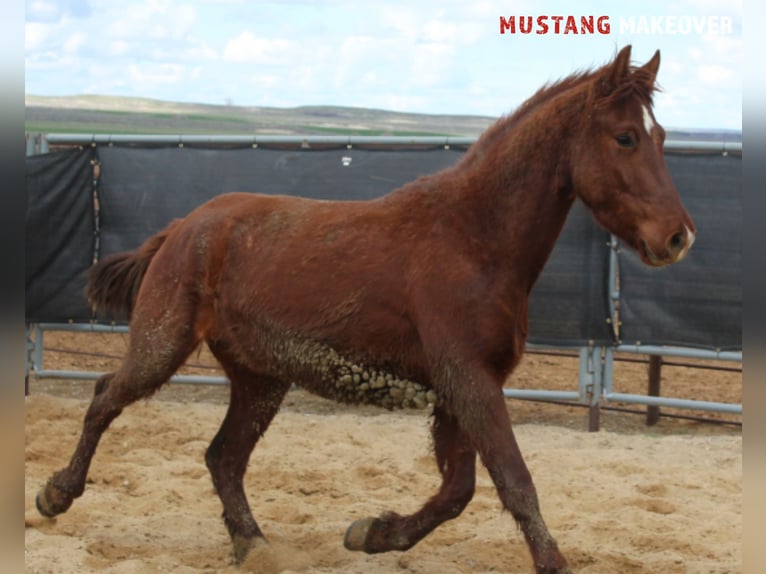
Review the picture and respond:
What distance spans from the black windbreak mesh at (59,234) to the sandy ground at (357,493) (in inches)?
32.6

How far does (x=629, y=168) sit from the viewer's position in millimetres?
3789

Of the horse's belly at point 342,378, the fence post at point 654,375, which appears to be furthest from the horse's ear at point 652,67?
the fence post at point 654,375

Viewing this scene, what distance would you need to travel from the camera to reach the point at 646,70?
12.9 ft

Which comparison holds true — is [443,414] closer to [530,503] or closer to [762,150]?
[530,503]

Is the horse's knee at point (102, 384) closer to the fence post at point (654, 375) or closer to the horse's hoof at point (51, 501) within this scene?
the horse's hoof at point (51, 501)

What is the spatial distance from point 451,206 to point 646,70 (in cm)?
97

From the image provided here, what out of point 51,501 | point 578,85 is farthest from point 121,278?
point 578,85

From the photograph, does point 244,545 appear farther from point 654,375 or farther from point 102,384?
point 654,375

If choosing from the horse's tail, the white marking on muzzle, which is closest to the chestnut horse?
the white marking on muzzle

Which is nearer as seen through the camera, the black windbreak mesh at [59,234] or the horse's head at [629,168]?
the horse's head at [629,168]

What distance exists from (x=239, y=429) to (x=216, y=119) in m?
29.1

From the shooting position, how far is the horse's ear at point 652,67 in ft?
12.9

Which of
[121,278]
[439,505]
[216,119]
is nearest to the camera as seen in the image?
[439,505]

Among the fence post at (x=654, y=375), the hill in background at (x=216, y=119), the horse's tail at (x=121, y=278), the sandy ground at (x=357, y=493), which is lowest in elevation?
the sandy ground at (x=357, y=493)
